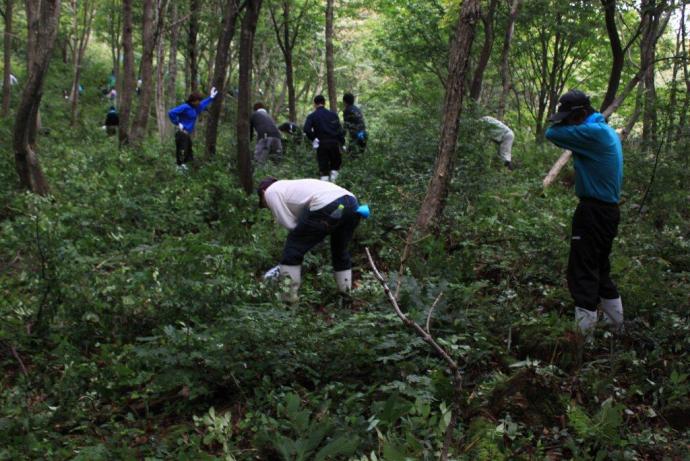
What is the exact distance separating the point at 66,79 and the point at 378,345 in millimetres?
32476

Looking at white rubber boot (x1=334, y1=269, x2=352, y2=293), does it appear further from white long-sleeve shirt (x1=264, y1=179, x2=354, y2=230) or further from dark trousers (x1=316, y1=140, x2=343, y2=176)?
dark trousers (x1=316, y1=140, x2=343, y2=176)

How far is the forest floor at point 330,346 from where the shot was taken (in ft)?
11.3

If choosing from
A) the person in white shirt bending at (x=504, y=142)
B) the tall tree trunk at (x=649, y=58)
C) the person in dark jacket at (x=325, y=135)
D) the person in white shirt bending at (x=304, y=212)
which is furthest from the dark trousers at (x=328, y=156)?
the tall tree trunk at (x=649, y=58)

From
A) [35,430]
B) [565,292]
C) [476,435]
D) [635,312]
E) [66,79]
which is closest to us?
[476,435]

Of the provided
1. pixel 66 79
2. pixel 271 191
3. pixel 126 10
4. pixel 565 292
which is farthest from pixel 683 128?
pixel 66 79

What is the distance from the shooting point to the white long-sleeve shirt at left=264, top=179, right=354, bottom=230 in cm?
583

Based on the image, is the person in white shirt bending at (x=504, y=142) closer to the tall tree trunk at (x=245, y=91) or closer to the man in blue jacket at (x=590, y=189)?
the tall tree trunk at (x=245, y=91)

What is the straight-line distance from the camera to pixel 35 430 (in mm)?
3736

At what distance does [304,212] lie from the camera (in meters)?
5.86

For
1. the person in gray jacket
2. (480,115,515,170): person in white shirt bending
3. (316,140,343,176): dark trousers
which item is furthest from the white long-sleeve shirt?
the person in gray jacket

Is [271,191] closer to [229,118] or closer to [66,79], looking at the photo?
[229,118]

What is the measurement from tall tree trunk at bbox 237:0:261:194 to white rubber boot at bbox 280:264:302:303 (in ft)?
14.3

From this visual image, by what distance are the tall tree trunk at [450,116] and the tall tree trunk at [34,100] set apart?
19.0ft

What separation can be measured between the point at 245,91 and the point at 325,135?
6.82ft
